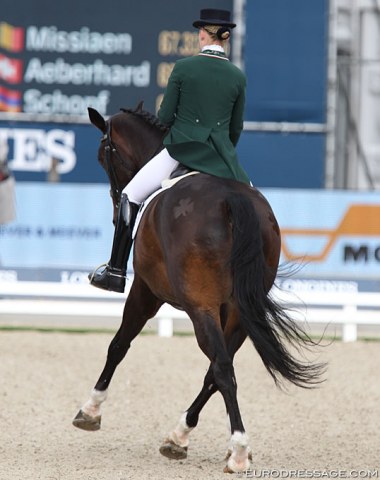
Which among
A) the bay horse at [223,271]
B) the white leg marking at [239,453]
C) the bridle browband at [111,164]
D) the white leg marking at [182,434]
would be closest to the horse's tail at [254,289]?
the bay horse at [223,271]

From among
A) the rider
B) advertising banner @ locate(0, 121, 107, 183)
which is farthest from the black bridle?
advertising banner @ locate(0, 121, 107, 183)

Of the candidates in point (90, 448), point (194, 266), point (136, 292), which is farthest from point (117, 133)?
point (90, 448)

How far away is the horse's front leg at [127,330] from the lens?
6.66 m

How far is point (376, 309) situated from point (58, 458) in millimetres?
7397

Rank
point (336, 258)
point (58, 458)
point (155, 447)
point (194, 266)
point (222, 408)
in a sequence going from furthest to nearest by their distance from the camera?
point (336, 258) < point (222, 408) < point (155, 447) < point (58, 458) < point (194, 266)

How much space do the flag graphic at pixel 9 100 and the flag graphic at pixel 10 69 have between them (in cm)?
A: 14

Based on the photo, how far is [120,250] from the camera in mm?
6574

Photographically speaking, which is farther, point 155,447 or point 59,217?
point 59,217

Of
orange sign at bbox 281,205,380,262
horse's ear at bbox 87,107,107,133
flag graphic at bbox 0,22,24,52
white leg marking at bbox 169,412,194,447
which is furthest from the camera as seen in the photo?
flag graphic at bbox 0,22,24,52

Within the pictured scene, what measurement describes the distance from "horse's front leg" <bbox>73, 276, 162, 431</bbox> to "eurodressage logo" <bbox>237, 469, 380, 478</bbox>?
1.26 meters

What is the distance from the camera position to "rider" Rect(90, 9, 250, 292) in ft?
20.3

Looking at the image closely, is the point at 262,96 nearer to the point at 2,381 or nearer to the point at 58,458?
the point at 2,381

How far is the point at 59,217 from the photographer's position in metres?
13.0

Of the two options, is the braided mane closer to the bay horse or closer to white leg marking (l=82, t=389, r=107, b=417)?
the bay horse
